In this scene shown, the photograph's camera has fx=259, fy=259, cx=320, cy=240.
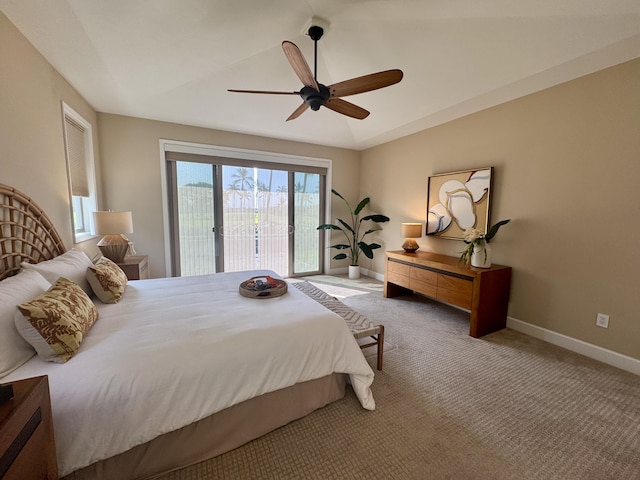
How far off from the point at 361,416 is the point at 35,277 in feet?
7.17

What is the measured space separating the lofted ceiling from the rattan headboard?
4.08 ft

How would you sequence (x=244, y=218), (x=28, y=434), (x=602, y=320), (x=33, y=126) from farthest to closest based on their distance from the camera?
1. (x=244, y=218)
2. (x=602, y=320)
3. (x=33, y=126)
4. (x=28, y=434)

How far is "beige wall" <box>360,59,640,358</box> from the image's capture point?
86.4 inches

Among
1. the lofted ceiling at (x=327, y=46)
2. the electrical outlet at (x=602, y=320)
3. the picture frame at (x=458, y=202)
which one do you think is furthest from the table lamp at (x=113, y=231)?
the electrical outlet at (x=602, y=320)

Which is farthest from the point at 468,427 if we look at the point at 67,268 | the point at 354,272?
the point at 354,272

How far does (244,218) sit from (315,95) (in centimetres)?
283

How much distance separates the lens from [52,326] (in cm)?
119

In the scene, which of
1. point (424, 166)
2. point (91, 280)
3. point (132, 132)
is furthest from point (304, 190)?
point (91, 280)

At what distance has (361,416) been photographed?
1.69m

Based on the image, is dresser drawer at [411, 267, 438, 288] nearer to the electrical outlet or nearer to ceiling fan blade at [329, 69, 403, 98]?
the electrical outlet

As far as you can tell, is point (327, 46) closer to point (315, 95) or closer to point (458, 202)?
point (315, 95)

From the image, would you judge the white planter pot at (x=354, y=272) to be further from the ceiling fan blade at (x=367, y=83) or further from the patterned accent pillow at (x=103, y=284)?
the patterned accent pillow at (x=103, y=284)

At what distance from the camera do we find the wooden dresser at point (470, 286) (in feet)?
8.98

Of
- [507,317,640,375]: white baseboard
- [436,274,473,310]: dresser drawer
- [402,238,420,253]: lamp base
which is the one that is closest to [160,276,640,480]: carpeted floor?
[507,317,640,375]: white baseboard
